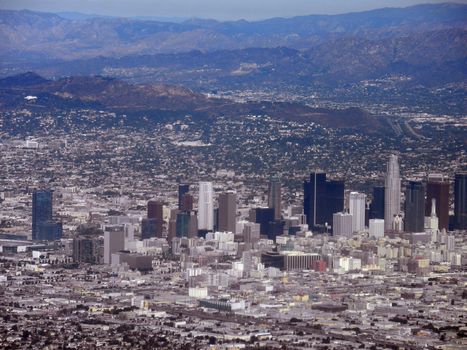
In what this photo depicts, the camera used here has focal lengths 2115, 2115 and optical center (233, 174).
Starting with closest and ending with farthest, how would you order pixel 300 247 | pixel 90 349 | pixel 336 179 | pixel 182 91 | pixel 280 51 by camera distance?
pixel 90 349, pixel 300 247, pixel 336 179, pixel 182 91, pixel 280 51

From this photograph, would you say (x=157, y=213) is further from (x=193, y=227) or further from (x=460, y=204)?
(x=460, y=204)

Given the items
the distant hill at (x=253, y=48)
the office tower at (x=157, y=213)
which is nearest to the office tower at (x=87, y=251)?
the office tower at (x=157, y=213)

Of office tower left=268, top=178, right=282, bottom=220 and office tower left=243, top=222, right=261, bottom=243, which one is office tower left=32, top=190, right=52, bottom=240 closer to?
office tower left=243, top=222, right=261, bottom=243

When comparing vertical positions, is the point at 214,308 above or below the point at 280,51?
below

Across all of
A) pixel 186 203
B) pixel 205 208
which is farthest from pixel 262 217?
pixel 186 203

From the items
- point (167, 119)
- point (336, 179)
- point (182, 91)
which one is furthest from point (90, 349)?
point (182, 91)

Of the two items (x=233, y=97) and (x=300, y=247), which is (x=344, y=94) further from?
(x=300, y=247)
